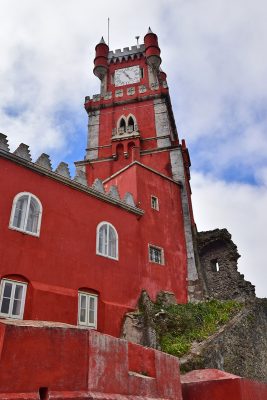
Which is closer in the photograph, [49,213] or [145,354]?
[145,354]

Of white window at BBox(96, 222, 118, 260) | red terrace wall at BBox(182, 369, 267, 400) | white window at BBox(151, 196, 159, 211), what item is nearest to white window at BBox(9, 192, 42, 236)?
white window at BBox(96, 222, 118, 260)

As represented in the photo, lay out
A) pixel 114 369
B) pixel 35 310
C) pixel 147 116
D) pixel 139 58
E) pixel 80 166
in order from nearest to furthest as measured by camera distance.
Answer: pixel 114 369 < pixel 35 310 < pixel 80 166 < pixel 147 116 < pixel 139 58

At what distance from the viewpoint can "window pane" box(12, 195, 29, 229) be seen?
1294cm

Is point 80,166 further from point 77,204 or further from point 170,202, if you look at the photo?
point 77,204

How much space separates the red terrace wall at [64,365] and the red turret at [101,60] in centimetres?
2683

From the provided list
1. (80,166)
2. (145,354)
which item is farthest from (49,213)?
(80,166)

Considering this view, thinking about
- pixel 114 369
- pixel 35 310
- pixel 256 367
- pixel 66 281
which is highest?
pixel 66 281

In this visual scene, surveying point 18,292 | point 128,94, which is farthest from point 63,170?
point 128,94

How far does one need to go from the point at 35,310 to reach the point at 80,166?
47.3 feet

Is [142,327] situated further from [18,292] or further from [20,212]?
[20,212]

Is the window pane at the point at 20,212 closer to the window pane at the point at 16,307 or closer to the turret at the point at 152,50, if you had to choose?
the window pane at the point at 16,307

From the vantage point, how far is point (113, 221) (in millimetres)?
16688

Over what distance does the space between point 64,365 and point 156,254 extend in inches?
447

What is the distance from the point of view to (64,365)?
7141mm
